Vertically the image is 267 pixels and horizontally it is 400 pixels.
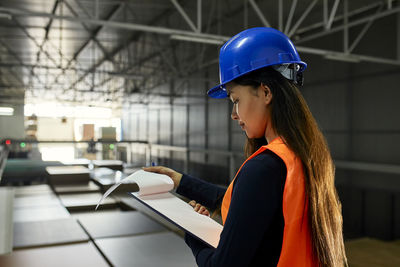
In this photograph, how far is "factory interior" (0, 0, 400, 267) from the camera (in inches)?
138

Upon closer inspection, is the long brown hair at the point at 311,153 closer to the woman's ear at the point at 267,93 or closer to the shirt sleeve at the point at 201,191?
the woman's ear at the point at 267,93

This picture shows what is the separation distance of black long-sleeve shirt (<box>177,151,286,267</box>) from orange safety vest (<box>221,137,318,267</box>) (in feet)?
0.06

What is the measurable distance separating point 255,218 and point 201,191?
68 centimetres

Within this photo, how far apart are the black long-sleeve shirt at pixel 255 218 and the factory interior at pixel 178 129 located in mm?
929

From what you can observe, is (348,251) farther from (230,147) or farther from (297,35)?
(230,147)

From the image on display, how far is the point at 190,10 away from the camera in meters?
12.9

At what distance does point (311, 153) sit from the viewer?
108cm

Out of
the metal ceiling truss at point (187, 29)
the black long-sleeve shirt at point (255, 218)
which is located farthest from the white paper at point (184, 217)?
the metal ceiling truss at point (187, 29)

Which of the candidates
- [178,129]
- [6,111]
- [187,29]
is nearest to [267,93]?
[187,29]

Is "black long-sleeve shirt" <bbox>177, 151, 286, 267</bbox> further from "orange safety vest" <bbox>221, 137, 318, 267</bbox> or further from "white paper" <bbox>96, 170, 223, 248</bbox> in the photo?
"white paper" <bbox>96, 170, 223, 248</bbox>

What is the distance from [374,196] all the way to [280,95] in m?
9.85

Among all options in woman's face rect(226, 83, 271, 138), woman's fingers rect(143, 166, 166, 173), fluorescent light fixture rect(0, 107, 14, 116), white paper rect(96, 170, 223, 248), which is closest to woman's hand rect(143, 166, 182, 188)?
woman's fingers rect(143, 166, 166, 173)

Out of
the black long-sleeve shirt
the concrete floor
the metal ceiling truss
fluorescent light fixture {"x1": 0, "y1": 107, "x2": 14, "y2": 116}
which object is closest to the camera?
the black long-sleeve shirt

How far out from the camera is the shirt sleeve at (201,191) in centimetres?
160
